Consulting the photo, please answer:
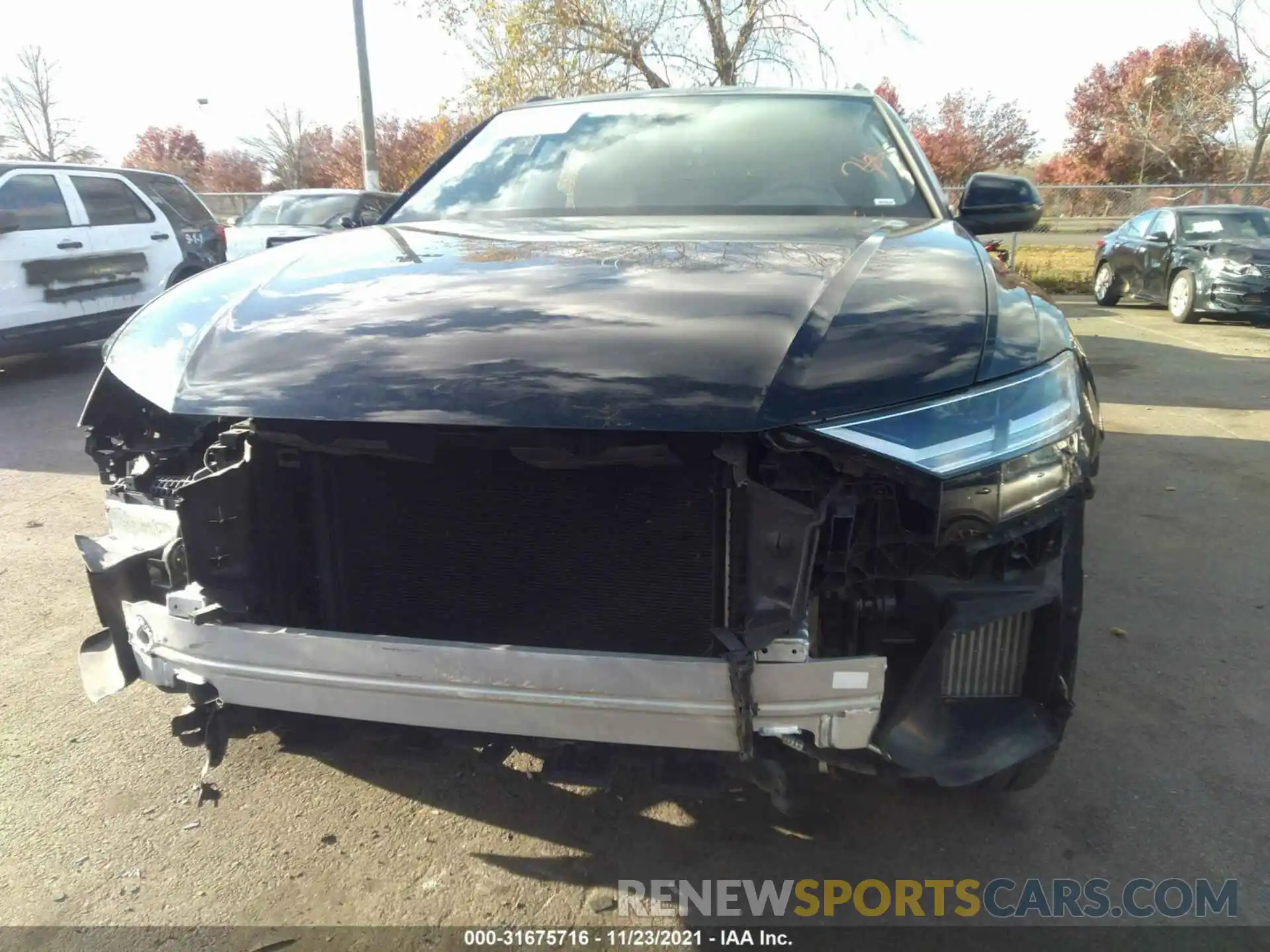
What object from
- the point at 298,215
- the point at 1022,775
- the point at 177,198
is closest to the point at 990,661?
the point at 1022,775

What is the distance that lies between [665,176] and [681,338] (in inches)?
60.8

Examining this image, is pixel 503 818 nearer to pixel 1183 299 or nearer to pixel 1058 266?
pixel 1183 299

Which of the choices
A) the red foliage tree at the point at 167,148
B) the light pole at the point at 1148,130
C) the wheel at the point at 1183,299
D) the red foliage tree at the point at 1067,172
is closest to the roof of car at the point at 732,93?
the wheel at the point at 1183,299

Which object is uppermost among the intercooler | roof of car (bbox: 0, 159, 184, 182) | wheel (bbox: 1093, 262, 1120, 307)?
roof of car (bbox: 0, 159, 184, 182)

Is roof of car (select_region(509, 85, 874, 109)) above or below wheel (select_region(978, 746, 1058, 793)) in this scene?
above

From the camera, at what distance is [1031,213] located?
3.16 m

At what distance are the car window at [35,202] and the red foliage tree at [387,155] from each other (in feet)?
63.6

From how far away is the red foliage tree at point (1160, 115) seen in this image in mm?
27062

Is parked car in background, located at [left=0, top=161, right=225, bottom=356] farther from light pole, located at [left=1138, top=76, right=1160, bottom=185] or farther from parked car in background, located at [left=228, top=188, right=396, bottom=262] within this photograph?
light pole, located at [left=1138, top=76, right=1160, bottom=185]

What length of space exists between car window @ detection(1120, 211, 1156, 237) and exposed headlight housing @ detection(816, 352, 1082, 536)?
1266 cm

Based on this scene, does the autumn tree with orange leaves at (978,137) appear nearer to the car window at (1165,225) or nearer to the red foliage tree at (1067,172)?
the red foliage tree at (1067,172)

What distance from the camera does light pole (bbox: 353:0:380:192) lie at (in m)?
14.8

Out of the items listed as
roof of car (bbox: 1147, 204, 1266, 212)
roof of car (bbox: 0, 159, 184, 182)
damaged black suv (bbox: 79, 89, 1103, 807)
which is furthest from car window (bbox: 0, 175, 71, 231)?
roof of car (bbox: 1147, 204, 1266, 212)

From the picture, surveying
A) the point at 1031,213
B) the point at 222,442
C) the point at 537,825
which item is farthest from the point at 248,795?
the point at 1031,213
